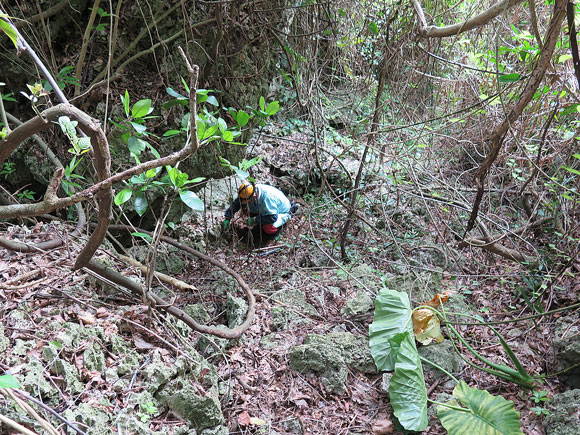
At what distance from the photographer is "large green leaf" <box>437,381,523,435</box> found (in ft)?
7.64

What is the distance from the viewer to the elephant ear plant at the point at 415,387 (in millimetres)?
2375

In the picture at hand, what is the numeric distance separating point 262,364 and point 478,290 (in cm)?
234

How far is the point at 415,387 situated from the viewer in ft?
8.34

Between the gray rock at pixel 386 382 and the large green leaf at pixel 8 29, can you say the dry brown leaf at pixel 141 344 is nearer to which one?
the gray rock at pixel 386 382

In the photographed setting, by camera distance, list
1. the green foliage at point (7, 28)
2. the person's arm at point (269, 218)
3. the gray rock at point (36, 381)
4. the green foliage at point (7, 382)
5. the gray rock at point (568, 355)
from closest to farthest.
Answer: the green foliage at point (7, 382), the green foliage at point (7, 28), the gray rock at point (36, 381), the gray rock at point (568, 355), the person's arm at point (269, 218)

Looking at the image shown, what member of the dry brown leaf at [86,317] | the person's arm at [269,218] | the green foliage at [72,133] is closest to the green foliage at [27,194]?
the dry brown leaf at [86,317]

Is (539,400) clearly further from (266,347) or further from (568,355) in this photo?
(266,347)

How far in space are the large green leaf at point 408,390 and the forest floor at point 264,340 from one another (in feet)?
0.62

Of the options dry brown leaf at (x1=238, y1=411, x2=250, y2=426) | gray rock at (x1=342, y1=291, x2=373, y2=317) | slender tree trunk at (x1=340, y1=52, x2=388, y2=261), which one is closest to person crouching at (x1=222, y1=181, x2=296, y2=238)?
slender tree trunk at (x1=340, y1=52, x2=388, y2=261)

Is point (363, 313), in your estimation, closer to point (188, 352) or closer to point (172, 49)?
point (188, 352)

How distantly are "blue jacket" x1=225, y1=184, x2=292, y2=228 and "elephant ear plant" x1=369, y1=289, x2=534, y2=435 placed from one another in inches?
100

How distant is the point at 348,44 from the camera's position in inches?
177

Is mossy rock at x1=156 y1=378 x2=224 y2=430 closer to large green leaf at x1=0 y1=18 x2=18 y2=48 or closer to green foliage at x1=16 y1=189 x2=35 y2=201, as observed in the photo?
large green leaf at x1=0 y1=18 x2=18 y2=48

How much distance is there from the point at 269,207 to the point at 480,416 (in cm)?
346
